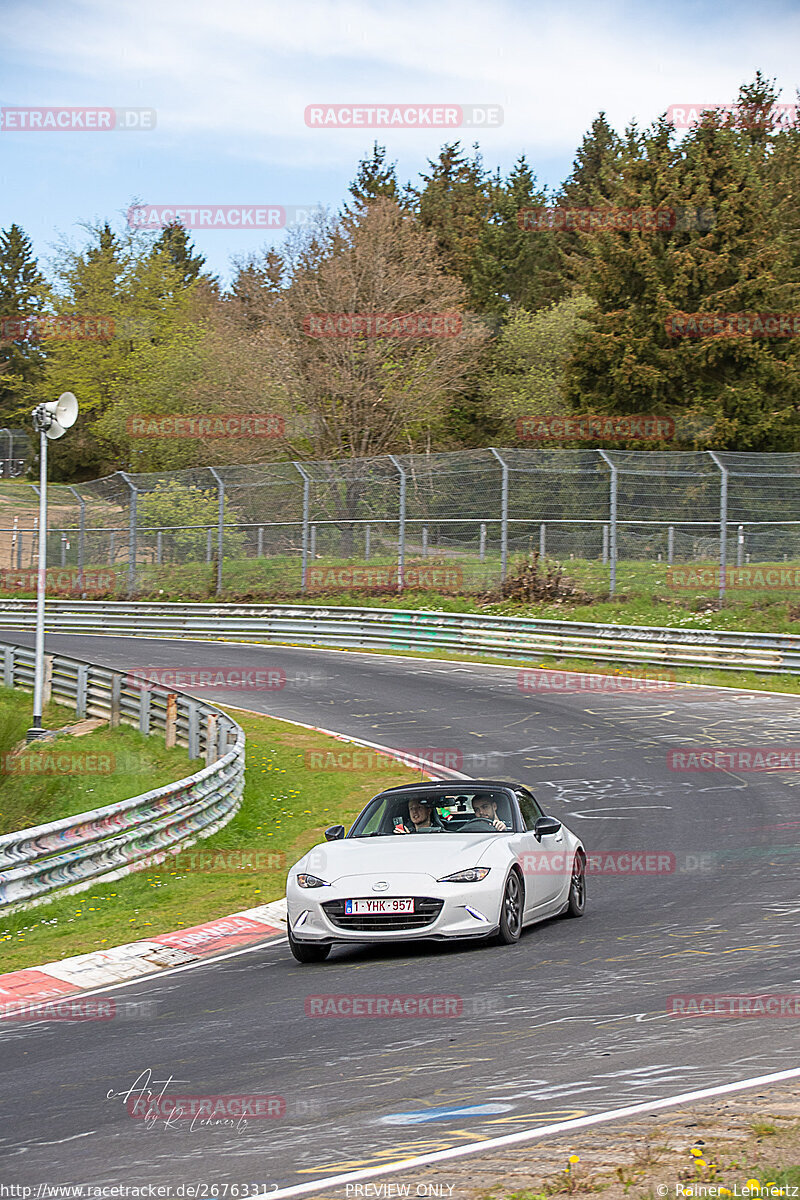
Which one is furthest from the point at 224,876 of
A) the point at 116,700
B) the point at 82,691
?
the point at 82,691

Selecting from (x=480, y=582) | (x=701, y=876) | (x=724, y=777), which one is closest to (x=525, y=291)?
(x=480, y=582)

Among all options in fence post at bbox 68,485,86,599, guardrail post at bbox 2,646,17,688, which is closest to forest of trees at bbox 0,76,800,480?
fence post at bbox 68,485,86,599

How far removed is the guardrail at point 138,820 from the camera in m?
10.8

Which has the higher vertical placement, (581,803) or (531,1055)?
(531,1055)

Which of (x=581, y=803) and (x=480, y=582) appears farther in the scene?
(x=480, y=582)

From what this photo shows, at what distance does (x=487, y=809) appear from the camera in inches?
393

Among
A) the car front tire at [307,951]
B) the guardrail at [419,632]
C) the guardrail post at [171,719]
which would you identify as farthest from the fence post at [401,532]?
the car front tire at [307,951]

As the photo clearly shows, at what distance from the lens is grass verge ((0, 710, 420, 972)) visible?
10.3 meters

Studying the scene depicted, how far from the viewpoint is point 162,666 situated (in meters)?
28.8

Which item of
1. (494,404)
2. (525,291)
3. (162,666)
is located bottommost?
(162,666)

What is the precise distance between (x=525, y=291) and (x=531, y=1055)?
6836cm

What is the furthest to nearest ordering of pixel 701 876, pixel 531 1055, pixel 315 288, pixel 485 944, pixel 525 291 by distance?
pixel 525 291
pixel 315 288
pixel 701 876
pixel 485 944
pixel 531 1055

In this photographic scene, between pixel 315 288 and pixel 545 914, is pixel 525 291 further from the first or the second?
pixel 545 914

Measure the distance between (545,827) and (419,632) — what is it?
21.9 meters
